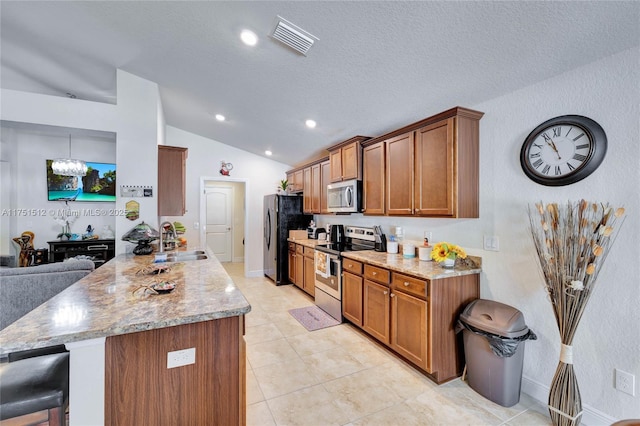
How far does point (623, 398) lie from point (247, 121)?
15.1ft

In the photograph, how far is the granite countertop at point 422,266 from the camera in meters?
2.28

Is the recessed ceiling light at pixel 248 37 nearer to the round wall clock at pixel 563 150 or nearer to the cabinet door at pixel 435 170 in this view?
the cabinet door at pixel 435 170

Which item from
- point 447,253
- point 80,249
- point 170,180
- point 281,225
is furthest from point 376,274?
point 80,249

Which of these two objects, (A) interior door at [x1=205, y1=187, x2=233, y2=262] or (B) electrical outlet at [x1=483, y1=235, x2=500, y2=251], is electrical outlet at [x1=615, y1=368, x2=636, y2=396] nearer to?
(B) electrical outlet at [x1=483, y1=235, x2=500, y2=251]

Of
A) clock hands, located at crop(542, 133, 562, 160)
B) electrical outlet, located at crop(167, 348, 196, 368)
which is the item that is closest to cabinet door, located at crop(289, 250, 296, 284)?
electrical outlet, located at crop(167, 348, 196, 368)

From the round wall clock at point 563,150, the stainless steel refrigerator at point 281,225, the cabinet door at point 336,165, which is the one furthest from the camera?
the stainless steel refrigerator at point 281,225

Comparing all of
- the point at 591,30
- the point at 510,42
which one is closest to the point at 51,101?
the point at 510,42

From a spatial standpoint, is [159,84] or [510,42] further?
[159,84]

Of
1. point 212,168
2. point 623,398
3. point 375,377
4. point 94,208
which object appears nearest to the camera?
point 623,398

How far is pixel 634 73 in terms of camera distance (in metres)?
1.64

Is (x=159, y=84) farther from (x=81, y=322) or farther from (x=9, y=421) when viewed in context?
(x=9, y=421)

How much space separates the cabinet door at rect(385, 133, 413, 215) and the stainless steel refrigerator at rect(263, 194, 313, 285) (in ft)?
8.19

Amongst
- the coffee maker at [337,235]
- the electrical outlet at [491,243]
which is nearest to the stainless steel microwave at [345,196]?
the coffee maker at [337,235]

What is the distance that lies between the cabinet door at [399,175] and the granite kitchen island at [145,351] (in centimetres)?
200
